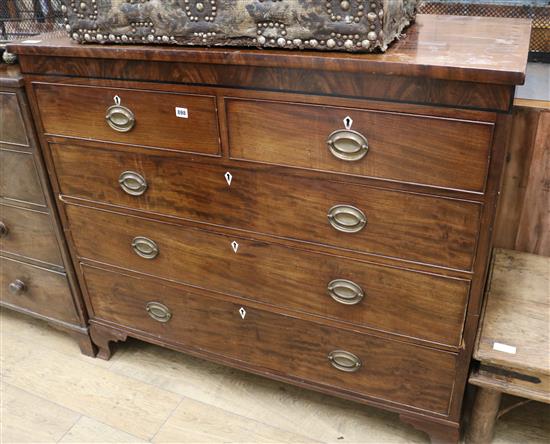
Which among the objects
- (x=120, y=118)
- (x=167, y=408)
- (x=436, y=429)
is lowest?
(x=167, y=408)

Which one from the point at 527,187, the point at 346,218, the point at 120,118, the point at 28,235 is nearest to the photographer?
the point at 346,218

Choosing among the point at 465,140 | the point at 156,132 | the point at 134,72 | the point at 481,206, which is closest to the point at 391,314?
the point at 481,206

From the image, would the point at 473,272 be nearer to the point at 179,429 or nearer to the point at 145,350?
the point at 179,429

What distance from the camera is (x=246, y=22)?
3.34 feet

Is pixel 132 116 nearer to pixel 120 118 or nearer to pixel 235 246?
pixel 120 118

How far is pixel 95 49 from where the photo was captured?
3.78 feet

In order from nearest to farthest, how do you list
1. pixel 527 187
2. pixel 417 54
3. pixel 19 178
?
pixel 417 54 < pixel 527 187 < pixel 19 178

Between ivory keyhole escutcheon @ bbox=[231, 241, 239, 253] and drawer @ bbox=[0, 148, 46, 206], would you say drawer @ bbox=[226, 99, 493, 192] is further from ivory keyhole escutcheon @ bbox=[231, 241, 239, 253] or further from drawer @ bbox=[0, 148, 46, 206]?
drawer @ bbox=[0, 148, 46, 206]

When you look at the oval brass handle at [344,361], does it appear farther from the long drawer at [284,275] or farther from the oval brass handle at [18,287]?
the oval brass handle at [18,287]

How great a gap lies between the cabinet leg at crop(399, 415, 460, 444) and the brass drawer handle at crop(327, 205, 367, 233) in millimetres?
542

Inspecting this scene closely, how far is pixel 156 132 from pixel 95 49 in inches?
8.6

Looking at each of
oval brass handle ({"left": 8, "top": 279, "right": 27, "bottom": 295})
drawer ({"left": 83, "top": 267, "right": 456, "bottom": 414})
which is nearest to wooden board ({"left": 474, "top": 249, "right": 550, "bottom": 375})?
drawer ({"left": 83, "top": 267, "right": 456, "bottom": 414})

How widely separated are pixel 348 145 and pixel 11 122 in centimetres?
92

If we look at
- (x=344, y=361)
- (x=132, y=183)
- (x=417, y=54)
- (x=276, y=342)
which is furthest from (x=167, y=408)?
(x=417, y=54)
